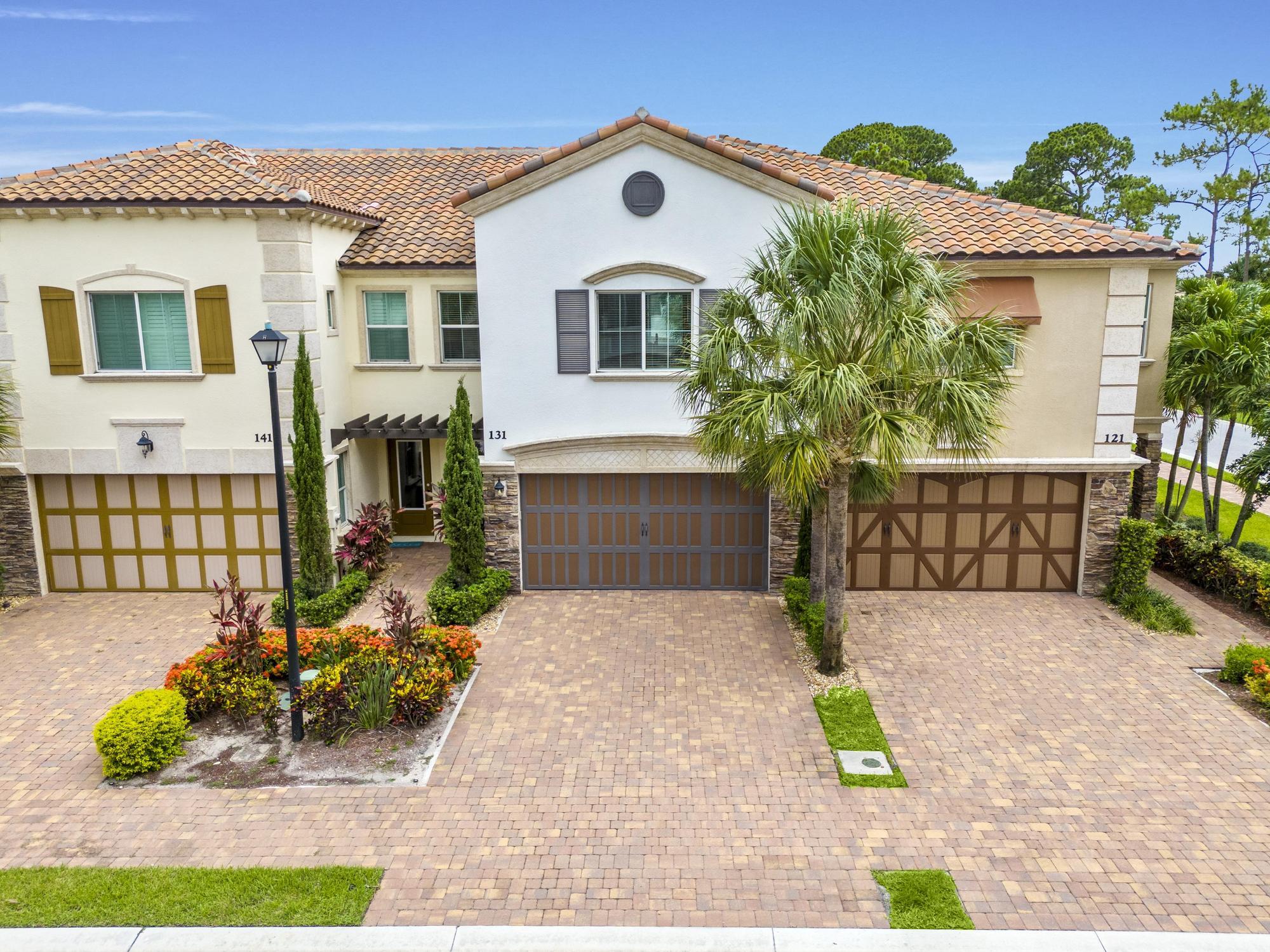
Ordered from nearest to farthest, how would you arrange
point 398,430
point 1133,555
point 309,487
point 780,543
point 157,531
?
point 309,487
point 1133,555
point 780,543
point 157,531
point 398,430

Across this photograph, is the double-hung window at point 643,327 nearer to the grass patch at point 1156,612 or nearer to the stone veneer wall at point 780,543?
the stone veneer wall at point 780,543

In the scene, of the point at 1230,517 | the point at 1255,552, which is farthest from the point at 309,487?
the point at 1230,517

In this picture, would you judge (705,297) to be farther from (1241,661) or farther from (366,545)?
(1241,661)

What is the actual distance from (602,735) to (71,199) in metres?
12.6

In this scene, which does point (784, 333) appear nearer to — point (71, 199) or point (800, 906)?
point (800, 906)

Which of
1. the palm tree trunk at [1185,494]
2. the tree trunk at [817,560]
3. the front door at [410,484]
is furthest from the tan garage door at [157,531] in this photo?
the palm tree trunk at [1185,494]

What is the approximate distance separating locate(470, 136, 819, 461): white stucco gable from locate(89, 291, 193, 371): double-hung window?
547 centimetres

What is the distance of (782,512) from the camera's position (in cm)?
1638

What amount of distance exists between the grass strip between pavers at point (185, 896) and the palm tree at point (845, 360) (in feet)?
22.4

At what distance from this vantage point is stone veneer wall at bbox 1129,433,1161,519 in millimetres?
18984

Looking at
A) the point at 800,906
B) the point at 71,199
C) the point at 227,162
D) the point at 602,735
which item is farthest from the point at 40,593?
the point at 800,906

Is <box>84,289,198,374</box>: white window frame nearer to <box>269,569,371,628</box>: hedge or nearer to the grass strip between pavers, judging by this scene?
<box>269,569,371,628</box>: hedge

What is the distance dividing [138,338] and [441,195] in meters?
7.29

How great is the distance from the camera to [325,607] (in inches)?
599
